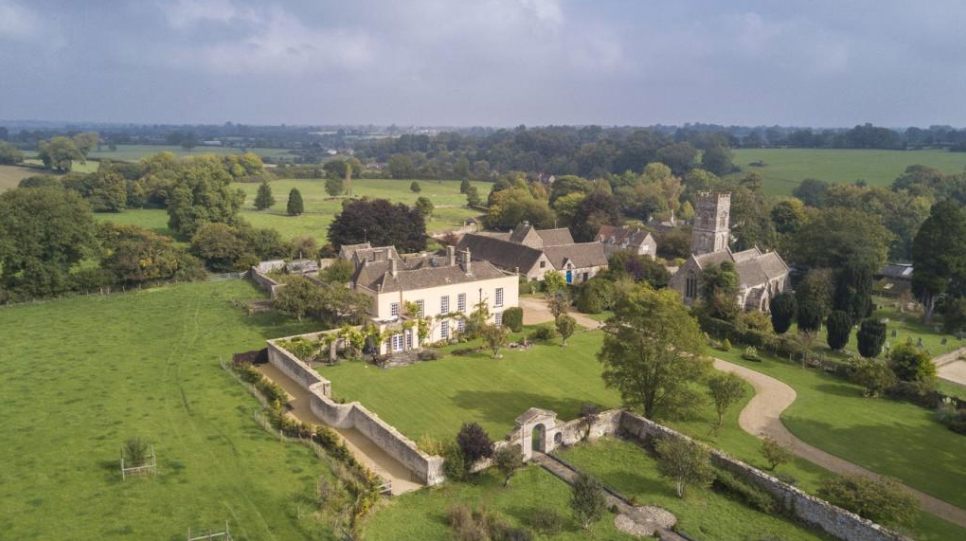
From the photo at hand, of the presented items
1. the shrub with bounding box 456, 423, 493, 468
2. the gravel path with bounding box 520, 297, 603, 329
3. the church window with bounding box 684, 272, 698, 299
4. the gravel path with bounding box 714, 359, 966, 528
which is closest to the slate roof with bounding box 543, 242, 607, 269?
the gravel path with bounding box 520, 297, 603, 329

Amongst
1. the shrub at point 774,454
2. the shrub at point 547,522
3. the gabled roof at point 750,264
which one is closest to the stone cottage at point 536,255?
the gabled roof at point 750,264

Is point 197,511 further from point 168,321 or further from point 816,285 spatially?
point 816,285

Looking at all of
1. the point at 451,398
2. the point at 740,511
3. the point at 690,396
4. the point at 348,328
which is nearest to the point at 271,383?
the point at 348,328

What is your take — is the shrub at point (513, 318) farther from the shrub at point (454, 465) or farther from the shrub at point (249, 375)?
the shrub at point (454, 465)

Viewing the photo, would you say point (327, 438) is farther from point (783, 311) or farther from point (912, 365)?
point (783, 311)

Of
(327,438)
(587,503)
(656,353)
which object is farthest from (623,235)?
(587,503)

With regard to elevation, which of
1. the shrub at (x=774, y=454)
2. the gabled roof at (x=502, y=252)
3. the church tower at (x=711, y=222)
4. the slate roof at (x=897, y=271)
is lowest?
the shrub at (x=774, y=454)

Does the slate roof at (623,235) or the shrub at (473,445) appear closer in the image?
the shrub at (473,445)
